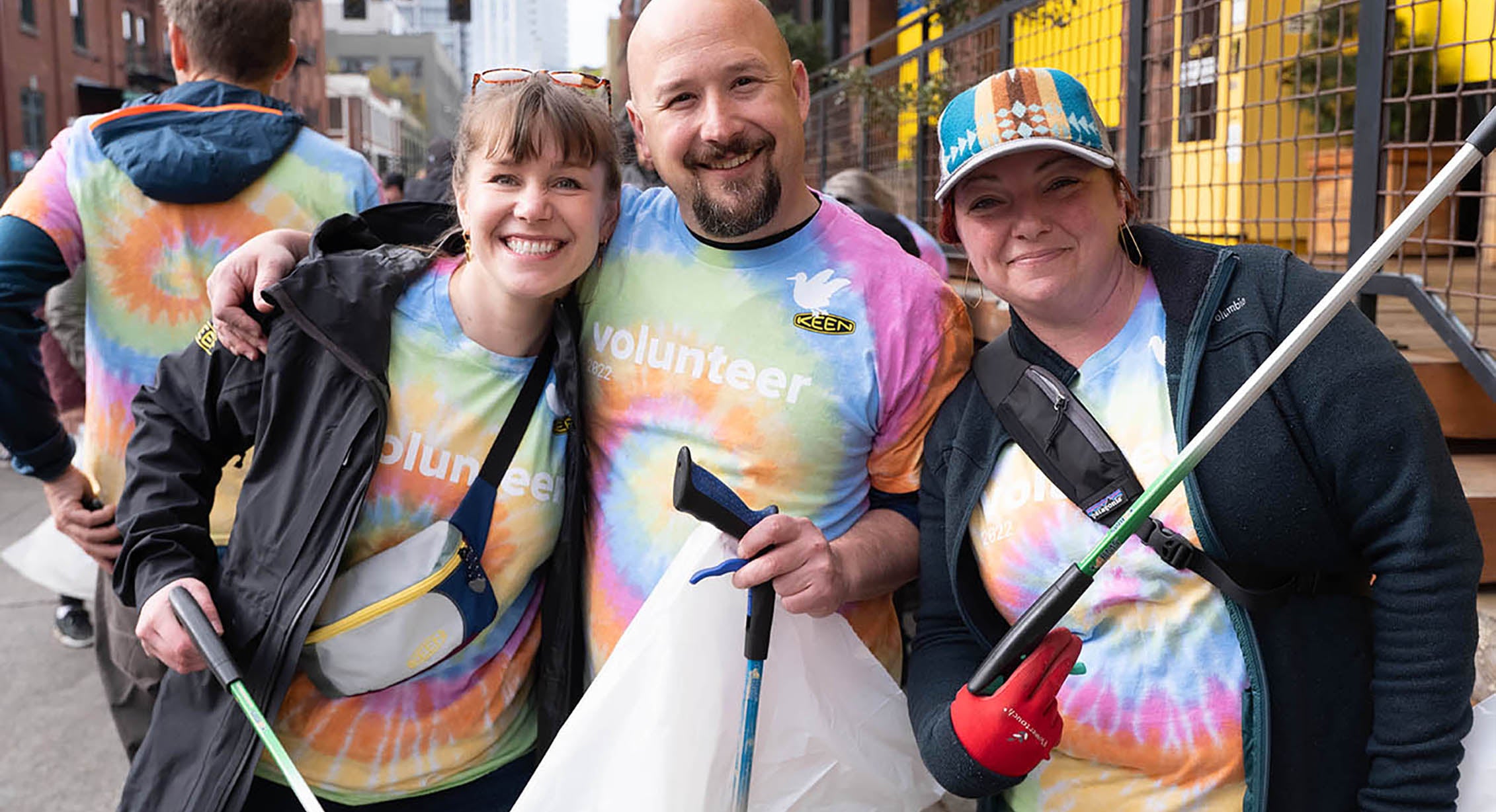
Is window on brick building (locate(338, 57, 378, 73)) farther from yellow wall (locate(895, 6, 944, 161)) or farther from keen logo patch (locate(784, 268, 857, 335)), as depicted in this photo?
keen logo patch (locate(784, 268, 857, 335))

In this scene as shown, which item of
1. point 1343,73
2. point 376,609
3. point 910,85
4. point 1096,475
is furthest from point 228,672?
point 1343,73

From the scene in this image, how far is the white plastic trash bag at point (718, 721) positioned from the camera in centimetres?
204

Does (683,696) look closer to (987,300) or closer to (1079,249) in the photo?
(1079,249)

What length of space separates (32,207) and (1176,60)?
3533mm

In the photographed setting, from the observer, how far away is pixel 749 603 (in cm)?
212

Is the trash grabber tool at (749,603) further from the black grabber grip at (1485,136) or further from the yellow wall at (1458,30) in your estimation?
the yellow wall at (1458,30)

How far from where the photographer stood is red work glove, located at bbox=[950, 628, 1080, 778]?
70.2 inches

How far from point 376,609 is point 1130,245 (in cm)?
151

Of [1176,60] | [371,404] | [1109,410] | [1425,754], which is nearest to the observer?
[1425,754]

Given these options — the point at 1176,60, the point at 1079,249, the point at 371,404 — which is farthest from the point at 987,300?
the point at 371,404

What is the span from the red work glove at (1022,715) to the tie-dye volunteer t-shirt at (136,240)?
205 centimetres

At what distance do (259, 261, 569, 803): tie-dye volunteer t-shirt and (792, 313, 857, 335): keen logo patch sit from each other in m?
0.51

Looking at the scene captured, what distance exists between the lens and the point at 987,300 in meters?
4.45

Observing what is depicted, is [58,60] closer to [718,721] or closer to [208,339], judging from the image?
[208,339]
